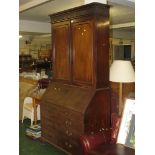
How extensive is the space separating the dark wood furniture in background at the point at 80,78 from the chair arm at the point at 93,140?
1.12 ft

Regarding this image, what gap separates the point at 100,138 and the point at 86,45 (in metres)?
1.30

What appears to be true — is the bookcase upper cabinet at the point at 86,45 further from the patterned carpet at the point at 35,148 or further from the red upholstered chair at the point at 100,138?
the patterned carpet at the point at 35,148

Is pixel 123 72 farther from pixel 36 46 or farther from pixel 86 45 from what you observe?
pixel 36 46

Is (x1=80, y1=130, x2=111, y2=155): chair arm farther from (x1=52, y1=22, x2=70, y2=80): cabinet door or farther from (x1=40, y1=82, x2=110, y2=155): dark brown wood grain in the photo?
(x1=52, y1=22, x2=70, y2=80): cabinet door

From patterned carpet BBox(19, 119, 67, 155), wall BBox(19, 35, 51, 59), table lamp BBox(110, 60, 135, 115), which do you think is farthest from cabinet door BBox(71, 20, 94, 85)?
wall BBox(19, 35, 51, 59)

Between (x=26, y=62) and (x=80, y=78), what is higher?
(x=26, y=62)

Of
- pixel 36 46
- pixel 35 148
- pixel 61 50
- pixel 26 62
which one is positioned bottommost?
pixel 35 148

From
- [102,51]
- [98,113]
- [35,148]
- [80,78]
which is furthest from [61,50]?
[35,148]

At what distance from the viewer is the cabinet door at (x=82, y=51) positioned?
3.24 m

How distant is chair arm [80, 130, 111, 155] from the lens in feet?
8.73

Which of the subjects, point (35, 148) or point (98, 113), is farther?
point (35, 148)

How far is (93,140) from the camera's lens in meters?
2.71
